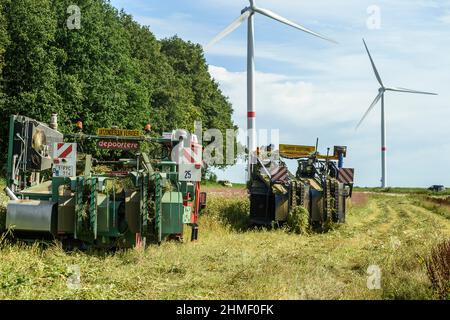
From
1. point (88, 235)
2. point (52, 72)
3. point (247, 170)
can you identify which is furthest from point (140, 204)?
point (52, 72)

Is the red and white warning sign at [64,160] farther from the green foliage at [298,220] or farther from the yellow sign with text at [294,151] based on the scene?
the yellow sign with text at [294,151]

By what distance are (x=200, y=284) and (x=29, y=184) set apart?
6018 mm

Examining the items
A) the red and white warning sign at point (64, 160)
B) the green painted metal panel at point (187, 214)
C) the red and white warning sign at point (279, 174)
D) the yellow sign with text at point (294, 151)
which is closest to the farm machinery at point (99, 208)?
the red and white warning sign at point (64, 160)

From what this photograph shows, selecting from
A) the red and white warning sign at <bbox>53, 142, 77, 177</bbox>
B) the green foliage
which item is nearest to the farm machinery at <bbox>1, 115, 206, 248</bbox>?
the red and white warning sign at <bbox>53, 142, 77, 177</bbox>

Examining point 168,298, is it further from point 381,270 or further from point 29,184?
point 29,184

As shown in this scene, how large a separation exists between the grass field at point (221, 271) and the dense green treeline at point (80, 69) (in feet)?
73.7

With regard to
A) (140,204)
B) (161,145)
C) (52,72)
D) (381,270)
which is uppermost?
(52,72)

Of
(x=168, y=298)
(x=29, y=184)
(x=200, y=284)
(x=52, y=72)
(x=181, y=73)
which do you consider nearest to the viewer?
(x=168, y=298)

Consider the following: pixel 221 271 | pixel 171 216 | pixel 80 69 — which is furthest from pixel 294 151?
pixel 80 69

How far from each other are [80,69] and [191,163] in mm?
25398

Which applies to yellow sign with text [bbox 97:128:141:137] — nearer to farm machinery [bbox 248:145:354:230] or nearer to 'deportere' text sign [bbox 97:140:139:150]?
'deportere' text sign [bbox 97:140:139:150]

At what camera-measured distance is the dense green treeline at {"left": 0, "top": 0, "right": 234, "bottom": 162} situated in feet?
106

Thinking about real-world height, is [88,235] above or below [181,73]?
below

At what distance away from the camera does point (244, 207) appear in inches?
755
